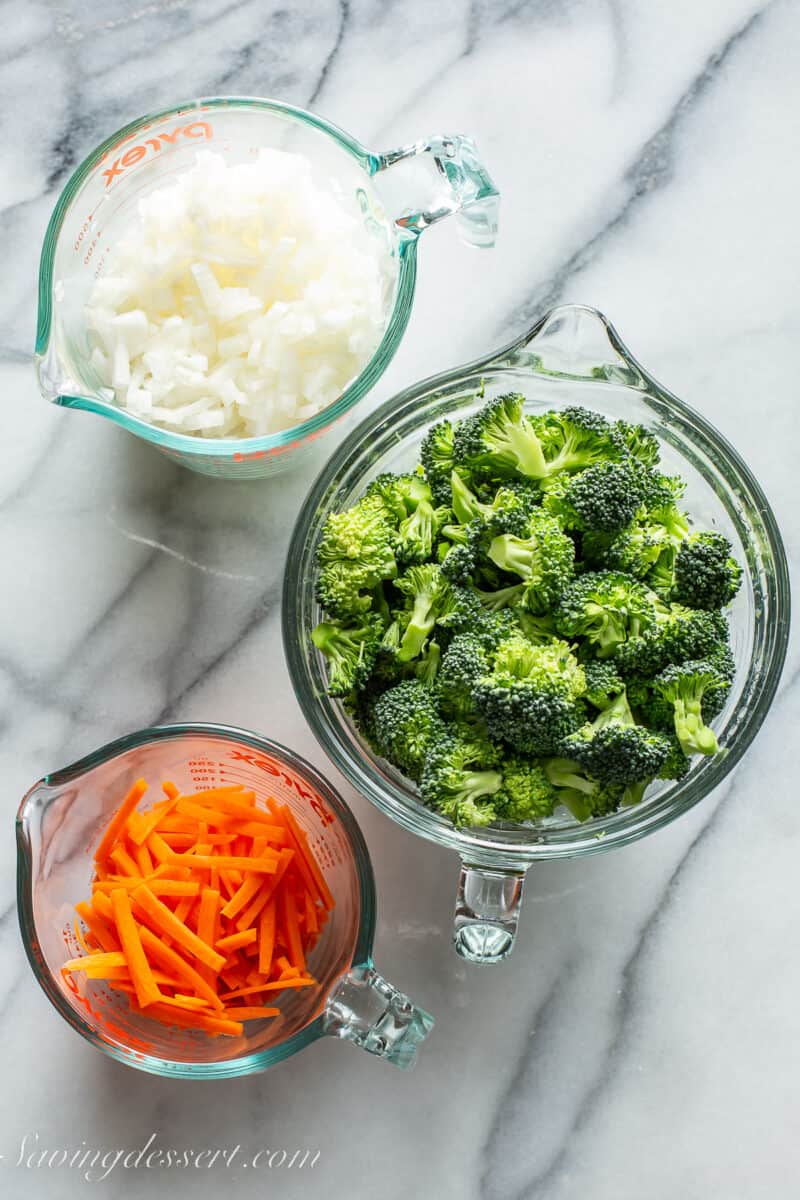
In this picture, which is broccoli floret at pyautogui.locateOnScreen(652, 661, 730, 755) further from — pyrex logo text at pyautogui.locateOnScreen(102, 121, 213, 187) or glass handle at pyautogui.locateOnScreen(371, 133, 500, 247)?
pyrex logo text at pyautogui.locateOnScreen(102, 121, 213, 187)

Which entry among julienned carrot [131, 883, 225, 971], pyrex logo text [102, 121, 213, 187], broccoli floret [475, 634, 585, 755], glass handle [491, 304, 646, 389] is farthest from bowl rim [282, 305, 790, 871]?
pyrex logo text [102, 121, 213, 187]

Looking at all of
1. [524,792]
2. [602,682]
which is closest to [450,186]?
[602,682]

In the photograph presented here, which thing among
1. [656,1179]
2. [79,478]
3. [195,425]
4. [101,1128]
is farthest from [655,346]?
[101,1128]

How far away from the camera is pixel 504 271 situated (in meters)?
1.91

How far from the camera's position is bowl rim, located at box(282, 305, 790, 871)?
1603 millimetres

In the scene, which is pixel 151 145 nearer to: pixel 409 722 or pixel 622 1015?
pixel 409 722

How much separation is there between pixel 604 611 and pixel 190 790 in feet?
2.62

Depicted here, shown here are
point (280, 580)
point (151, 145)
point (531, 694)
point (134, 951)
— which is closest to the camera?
point (531, 694)

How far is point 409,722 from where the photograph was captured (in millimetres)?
1498

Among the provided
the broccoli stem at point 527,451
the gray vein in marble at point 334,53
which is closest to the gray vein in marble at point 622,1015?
the broccoli stem at point 527,451

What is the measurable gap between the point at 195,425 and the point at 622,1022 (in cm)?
123

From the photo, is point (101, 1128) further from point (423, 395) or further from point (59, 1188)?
point (423, 395)

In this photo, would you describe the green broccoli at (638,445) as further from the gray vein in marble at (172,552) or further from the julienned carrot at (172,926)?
the julienned carrot at (172,926)

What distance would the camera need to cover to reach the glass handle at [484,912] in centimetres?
162
